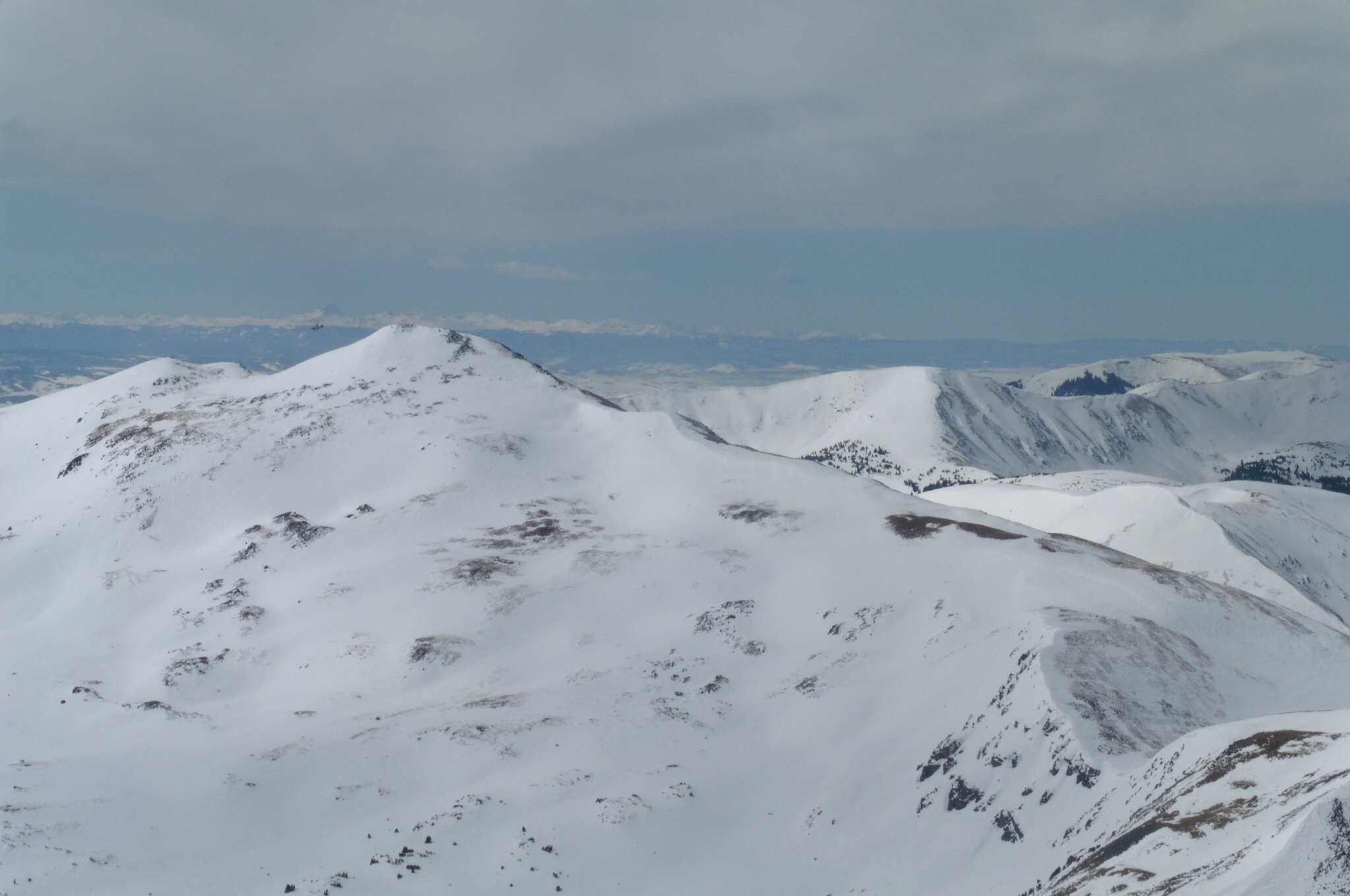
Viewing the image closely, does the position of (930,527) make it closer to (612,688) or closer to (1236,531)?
(612,688)

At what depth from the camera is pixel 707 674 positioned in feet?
205

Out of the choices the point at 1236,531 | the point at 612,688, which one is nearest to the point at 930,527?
the point at 612,688

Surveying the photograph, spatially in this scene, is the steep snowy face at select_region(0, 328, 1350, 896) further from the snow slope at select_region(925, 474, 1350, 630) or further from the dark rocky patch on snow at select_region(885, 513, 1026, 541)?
the snow slope at select_region(925, 474, 1350, 630)

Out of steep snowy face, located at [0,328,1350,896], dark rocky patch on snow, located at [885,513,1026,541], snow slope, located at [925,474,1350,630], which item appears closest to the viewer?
steep snowy face, located at [0,328,1350,896]

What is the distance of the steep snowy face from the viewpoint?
131 ft

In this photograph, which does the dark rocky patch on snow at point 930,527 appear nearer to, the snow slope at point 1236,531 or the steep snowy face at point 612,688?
the steep snowy face at point 612,688

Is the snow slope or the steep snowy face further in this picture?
the snow slope

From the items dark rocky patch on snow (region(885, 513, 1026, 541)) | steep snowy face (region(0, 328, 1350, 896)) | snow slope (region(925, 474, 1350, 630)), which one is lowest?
snow slope (region(925, 474, 1350, 630))

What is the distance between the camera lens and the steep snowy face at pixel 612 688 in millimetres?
39812

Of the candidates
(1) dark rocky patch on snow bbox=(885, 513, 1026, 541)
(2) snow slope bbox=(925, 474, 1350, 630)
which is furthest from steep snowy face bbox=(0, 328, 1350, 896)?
(2) snow slope bbox=(925, 474, 1350, 630)

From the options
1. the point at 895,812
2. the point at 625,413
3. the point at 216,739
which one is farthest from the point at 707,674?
the point at 625,413

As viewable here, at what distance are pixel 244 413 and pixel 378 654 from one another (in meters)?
68.4

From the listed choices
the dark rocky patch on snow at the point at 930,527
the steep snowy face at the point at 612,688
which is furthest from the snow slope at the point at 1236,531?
the dark rocky patch on snow at the point at 930,527

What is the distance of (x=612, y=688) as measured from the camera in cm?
6131
